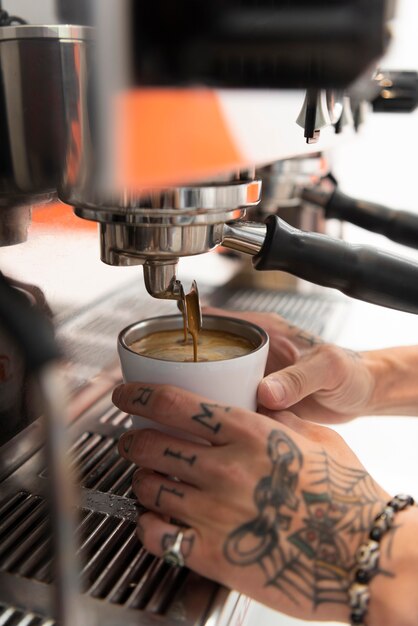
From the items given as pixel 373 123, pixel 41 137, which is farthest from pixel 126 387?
pixel 373 123

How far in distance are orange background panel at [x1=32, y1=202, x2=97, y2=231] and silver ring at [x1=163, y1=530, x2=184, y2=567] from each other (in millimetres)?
285

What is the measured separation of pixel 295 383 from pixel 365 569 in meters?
0.18

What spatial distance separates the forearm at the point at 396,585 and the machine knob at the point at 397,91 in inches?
29.3

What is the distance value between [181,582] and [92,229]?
381 millimetres

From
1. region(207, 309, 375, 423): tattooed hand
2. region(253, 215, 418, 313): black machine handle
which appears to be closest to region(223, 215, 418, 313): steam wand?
region(253, 215, 418, 313): black machine handle

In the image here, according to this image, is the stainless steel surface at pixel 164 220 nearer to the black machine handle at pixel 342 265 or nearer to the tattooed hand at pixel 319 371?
the black machine handle at pixel 342 265

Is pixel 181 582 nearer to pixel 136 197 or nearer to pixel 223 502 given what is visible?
pixel 223 502

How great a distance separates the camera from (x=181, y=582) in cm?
45

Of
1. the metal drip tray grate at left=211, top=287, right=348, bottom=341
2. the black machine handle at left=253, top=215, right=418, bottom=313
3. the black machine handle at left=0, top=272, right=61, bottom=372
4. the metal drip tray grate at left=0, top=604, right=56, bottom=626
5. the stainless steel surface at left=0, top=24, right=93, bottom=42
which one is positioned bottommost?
the metal drip tray grate at left=211, top=287, right=348, bottom=341

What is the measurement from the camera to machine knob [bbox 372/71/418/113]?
1.03 meters

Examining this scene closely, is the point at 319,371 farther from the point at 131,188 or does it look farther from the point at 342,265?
the point at 131,188

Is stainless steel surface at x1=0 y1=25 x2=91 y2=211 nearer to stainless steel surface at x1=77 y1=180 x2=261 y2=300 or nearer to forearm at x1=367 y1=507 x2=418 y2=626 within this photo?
stainless steel surface at x1=77 y1=180 x2=261 y2=300

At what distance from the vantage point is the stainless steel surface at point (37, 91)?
0.42m

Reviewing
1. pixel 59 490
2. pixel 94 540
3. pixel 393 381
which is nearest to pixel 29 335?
pixel 59 490
